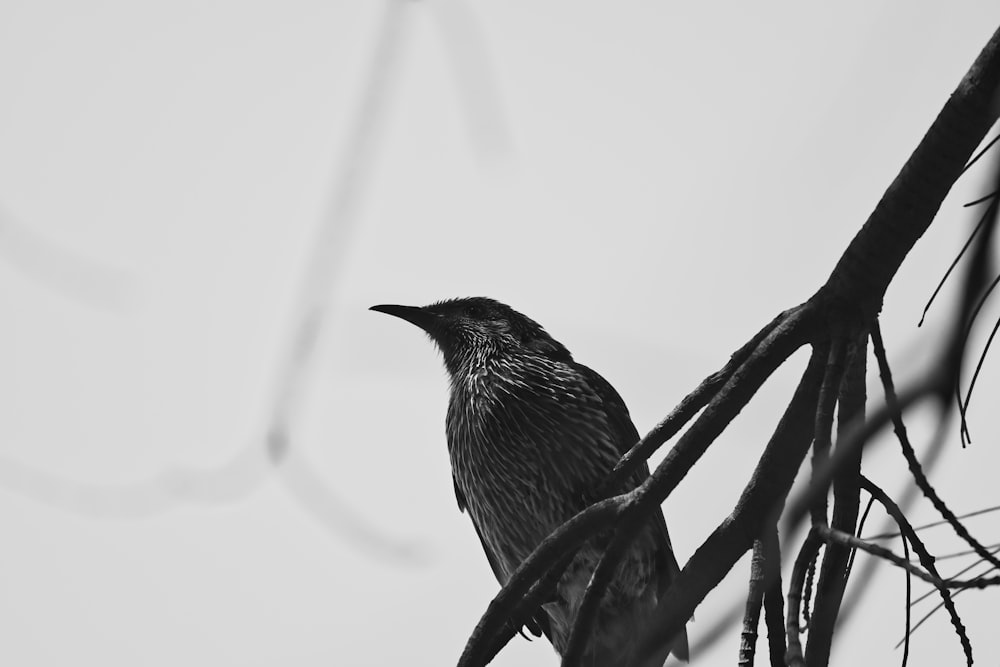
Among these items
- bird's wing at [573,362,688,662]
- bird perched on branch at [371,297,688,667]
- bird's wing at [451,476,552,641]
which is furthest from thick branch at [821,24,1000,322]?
bird's wing at [451,476,552,641]

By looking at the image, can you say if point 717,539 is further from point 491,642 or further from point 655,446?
point 491,642

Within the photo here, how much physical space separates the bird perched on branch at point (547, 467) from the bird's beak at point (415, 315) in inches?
20.5

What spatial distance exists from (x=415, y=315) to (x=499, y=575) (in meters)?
1.52

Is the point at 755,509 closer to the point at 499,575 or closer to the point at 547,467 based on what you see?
the point at 547,467

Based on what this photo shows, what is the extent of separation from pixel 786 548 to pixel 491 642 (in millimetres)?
706

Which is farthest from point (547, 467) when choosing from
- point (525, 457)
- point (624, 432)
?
point (624, 432)

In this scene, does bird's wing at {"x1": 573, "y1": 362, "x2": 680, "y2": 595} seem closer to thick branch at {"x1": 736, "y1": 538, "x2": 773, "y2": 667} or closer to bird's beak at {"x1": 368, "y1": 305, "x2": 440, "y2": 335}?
bird's beak at {"x1": 368, "y1": 305, "x2": 440, "y2": 335}

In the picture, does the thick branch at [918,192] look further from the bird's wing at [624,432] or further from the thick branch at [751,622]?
the bird's wing at [624,432]

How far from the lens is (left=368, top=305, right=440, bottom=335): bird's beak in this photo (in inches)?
225

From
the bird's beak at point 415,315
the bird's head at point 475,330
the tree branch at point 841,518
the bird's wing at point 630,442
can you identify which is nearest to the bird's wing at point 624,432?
the bird's wing at point 630,442

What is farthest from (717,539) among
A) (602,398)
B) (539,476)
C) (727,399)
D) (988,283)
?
(602,398)

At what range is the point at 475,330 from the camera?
5480 mm

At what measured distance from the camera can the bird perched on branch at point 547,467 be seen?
4328 millimetres

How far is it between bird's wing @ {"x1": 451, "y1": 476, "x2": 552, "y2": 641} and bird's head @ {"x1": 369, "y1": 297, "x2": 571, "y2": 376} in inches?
24.2
